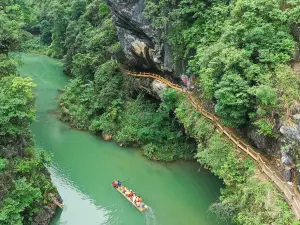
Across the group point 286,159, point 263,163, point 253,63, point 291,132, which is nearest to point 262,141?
point 263,163

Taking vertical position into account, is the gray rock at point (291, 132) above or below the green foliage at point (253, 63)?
below

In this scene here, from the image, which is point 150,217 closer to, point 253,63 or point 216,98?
point 216,98

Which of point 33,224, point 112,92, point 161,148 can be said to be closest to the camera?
point 33,224

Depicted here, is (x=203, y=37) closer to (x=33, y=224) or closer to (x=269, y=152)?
(x=269, y=152)

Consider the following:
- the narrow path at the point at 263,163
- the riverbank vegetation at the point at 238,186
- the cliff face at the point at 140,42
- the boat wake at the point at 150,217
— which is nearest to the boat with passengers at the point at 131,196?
the boat wake at the point at 150,217

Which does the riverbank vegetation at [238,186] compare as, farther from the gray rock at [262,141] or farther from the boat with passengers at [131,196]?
the boat with passengers at [131,196]

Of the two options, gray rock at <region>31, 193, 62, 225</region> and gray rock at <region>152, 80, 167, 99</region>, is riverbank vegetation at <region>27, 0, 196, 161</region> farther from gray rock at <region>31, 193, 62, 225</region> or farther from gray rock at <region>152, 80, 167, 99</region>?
gray rock at <region>31, 193, 62, 225</region>

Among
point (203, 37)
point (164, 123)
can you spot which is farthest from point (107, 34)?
point (203, 37)

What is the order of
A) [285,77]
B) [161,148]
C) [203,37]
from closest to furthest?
[285,77], [203,37], [161,148]
